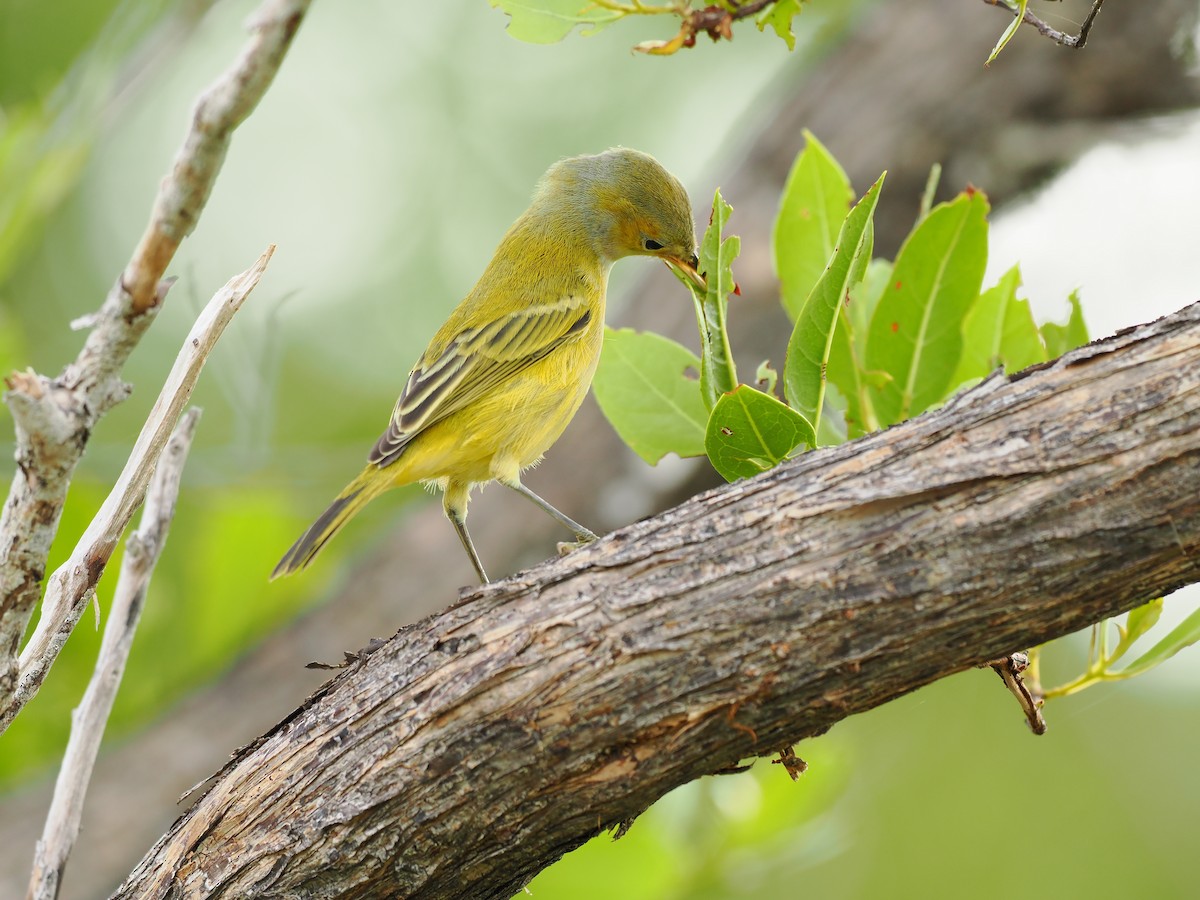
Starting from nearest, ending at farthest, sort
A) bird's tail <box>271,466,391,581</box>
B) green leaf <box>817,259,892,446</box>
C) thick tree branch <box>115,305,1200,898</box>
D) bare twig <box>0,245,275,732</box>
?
thick tree branch <box>115,305,1200,898</box>, bare twig <box>0,245,275,732</box>, green leaf <box>817,259,892,446</box>, bird's tail <box>271,466,391,581</box>

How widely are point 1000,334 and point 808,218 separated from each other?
0.68m

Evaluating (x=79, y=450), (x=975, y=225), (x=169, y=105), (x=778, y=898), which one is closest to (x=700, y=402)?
(x=975, y=225)

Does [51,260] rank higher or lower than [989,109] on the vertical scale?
higher

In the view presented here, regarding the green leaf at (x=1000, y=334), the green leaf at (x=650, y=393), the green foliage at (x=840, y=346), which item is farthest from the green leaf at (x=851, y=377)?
the green leaf at (x=650, y=393)

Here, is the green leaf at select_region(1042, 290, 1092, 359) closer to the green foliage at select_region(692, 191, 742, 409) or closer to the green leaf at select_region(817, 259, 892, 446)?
the green leaf at select_region(817, 259, 892, 446)

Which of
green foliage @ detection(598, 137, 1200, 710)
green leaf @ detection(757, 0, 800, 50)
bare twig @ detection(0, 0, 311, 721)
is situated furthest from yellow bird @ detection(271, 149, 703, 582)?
bare twig @ detection(0, 0, 311, 721)

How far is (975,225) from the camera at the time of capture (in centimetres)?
313

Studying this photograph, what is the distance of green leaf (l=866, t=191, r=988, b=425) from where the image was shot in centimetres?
315

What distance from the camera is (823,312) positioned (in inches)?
111

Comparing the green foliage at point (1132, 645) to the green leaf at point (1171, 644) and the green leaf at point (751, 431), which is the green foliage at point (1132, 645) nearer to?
the green leaf at point (1171, 644)

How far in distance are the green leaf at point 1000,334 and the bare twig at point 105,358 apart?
88.6 inches

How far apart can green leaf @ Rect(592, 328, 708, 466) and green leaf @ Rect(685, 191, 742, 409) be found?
0.34 meters

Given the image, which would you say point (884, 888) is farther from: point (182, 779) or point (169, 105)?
point (169, 105)

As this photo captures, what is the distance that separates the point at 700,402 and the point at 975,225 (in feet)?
2.96
